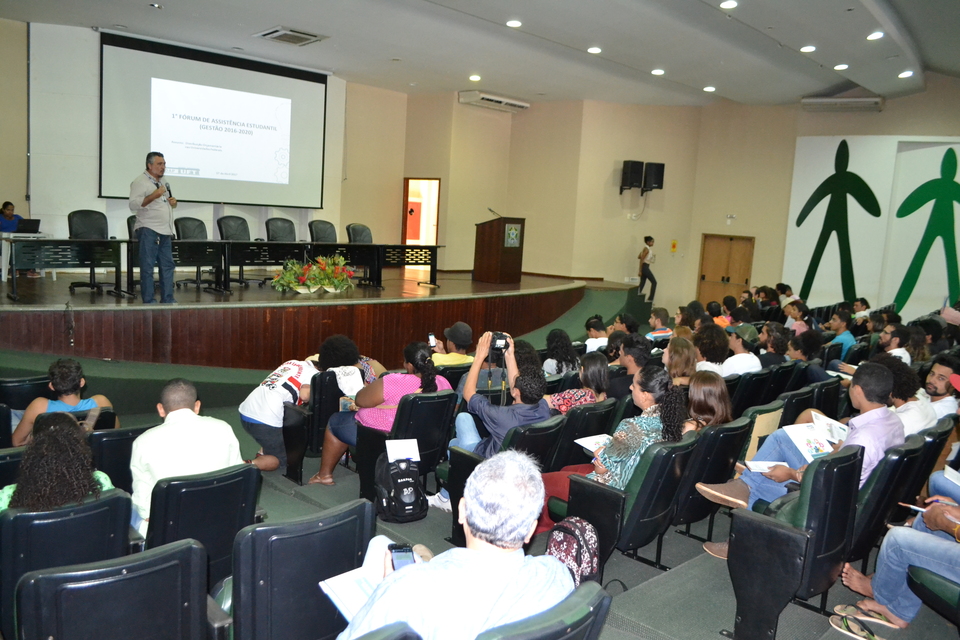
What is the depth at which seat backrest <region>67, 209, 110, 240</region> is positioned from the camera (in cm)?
840

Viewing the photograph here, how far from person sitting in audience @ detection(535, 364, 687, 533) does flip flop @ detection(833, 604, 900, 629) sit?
2.94 ft

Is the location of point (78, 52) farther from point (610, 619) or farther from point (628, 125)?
point (610, 619)

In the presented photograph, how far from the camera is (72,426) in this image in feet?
8.20

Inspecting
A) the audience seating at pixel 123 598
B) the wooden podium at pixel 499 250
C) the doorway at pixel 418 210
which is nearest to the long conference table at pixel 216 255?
the wooden podium at pixel 499 250

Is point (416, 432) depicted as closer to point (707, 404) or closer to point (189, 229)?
point (707, 404)

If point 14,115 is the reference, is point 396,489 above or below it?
below

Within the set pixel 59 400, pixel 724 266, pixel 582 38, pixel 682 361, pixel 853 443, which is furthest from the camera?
pixel 724 266

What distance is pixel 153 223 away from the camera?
6.98 m

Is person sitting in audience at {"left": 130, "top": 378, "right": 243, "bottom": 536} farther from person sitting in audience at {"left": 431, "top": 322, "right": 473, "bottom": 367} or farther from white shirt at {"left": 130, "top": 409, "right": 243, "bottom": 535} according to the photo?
person sitting in audience at {"left": 431, "top": 322, "right": 473, "bottom": 367}

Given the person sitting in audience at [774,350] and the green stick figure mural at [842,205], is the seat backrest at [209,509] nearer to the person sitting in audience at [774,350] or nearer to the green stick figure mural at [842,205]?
the person sitting in audience at [774,350]

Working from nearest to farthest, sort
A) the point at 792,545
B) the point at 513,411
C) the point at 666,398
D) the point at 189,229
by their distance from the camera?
the point at 792,545 < the point at 666,398 < the point at 513,411 < the point at 189,229

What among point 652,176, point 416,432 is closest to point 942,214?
point 652,176

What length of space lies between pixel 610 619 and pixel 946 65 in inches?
431

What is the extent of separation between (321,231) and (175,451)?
26.5ft
